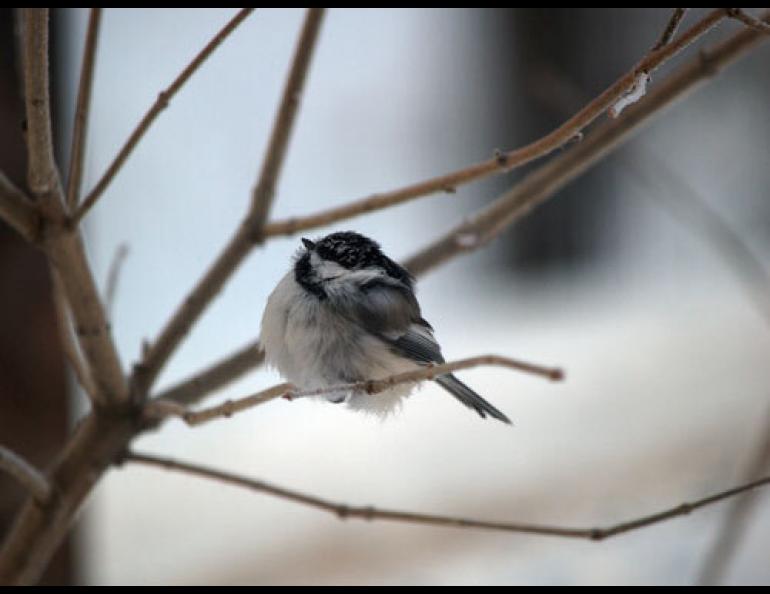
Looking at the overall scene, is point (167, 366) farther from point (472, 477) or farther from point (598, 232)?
point (598, 232)

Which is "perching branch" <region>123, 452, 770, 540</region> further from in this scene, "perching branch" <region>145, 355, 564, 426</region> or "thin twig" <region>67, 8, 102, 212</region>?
"thin twig" <region>67, 8, 102, 212</region>

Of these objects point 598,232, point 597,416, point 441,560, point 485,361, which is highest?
point 598,232

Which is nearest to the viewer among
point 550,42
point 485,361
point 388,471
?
point 485,361

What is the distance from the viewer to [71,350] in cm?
117

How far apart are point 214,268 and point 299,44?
0.27 metres

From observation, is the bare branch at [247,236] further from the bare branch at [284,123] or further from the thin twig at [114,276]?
the thin twig at [114,276]

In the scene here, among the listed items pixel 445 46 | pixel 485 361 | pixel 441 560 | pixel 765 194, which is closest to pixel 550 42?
pixel 445 46

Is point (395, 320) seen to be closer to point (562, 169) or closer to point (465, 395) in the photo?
point (465, 395)

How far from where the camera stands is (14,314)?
184 cm

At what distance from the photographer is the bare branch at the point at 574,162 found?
1.02 metres

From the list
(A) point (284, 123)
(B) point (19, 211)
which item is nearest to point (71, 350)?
(B) point (19, 211)

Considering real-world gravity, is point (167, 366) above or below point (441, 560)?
below

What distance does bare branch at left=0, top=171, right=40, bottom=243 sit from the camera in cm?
98

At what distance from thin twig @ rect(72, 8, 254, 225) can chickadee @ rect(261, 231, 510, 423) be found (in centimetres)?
25
